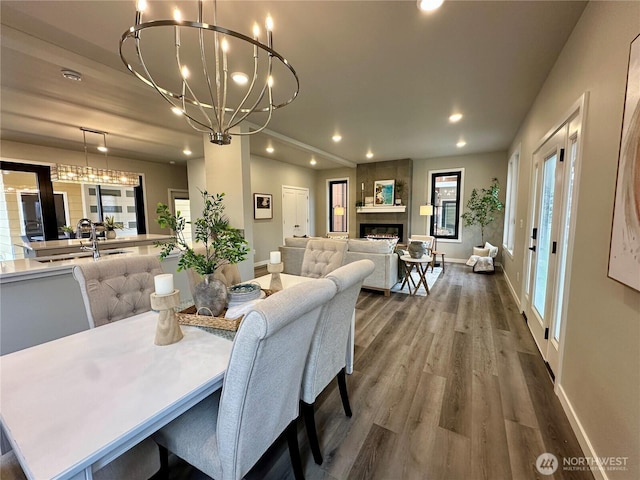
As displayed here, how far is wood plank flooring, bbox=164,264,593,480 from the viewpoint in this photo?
4.67 feet

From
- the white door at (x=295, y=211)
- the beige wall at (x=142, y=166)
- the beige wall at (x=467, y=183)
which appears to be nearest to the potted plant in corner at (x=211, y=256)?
the beige wall at (x=142, y=166)

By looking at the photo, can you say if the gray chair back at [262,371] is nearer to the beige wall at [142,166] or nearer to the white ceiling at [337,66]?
the white ceiling at [337,66]

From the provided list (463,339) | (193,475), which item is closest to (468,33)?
(463,339)

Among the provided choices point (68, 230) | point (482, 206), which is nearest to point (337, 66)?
point (68, 230)

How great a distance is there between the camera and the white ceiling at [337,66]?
189cm

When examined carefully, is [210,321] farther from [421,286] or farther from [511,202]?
[511,202]

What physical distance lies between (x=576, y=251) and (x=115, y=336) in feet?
9.01

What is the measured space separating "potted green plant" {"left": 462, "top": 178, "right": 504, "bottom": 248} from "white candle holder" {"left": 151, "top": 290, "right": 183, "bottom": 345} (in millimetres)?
6830

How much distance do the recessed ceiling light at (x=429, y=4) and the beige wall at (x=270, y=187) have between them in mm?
5023

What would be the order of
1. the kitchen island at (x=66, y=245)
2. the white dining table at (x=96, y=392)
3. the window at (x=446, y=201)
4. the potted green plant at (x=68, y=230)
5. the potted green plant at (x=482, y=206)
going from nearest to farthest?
the white dining table at (x=96, y=392)
the kitchen island at (x=66, y=245)
the potted green plant at (x=68, y=230)
the potted green plant at (x=482, y=206)
the window at (x=446, y=201)

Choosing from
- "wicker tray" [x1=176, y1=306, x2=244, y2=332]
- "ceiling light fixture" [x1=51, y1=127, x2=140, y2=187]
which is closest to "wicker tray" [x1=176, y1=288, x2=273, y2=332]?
"wicker tray" [x1=176, y1=306, x2=244, y2=332]

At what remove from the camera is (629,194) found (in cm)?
115

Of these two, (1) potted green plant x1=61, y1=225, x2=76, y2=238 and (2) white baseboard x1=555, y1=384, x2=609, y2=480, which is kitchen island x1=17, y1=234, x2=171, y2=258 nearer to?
(1) potted green plant x1=61, y1=225, x2=76, y2=238

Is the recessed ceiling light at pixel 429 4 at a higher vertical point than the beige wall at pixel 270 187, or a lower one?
higher
